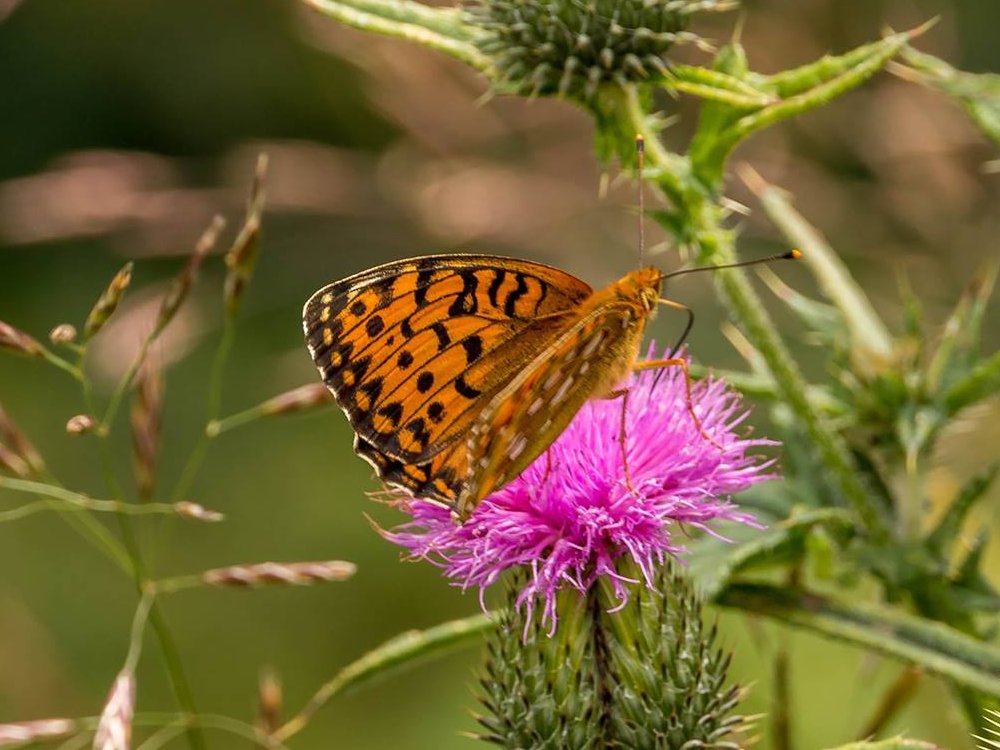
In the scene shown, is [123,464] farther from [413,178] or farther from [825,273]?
[825,273]

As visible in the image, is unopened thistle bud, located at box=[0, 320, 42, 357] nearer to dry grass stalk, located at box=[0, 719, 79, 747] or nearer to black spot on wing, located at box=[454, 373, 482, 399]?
dry grass stalk, located at box=[0, 719, 79, 747]

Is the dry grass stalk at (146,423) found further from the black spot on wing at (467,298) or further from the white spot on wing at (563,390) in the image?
the white spot on wing at (563,390)

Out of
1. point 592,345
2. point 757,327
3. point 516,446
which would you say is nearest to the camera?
point 516,446

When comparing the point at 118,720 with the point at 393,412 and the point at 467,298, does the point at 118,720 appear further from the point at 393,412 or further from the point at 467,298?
the point at 467,298

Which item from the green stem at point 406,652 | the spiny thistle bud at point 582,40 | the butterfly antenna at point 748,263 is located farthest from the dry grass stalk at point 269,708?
the spiny thistle bud at point 582,40

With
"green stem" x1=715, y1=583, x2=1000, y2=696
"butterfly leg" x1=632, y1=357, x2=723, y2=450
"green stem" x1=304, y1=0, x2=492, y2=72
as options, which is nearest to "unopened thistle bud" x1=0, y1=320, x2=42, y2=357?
"green stem" x1=304, y1=0, x2=492, y2=72

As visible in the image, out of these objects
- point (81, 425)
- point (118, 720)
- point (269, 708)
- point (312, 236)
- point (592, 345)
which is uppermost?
point (592, 345)

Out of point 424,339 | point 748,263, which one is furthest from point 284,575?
point 748,263
